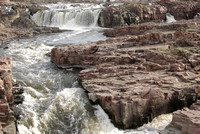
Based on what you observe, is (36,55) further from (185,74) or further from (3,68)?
(185,74)

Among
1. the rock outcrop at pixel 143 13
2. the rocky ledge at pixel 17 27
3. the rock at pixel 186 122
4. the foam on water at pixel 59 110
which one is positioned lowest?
the foam on water at pixel 59 110

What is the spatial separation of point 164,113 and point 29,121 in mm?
5903

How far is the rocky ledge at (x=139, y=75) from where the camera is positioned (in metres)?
11.3

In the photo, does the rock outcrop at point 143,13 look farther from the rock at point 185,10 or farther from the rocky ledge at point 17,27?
the rocky ledge at point 17,27

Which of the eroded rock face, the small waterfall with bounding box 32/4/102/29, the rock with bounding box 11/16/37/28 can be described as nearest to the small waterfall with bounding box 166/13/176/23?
the eroded rock face

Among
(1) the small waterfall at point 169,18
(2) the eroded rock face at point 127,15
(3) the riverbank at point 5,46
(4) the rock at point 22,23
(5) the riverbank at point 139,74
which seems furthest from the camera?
(1) the small waterfall at point 169,18

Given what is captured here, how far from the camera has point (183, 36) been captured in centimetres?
1903

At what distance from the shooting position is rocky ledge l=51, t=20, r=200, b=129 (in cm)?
1134

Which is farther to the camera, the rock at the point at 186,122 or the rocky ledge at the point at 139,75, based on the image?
the rocky ledge at the point at 139,75

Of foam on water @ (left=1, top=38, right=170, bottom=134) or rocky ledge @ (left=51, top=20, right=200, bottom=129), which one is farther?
rocky ledge @ (left=51, top=20, right=200, bottom=129)

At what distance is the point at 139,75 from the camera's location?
13.5 meters

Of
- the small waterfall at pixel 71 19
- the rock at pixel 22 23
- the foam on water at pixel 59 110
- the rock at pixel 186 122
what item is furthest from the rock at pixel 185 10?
the rock at pixel 186 122

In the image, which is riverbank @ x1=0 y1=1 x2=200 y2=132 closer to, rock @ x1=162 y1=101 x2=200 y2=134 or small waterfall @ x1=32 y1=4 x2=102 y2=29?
rock @ x1=162 y1=101 x2=200 y2=134

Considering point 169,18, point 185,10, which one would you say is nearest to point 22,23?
point 169,18
